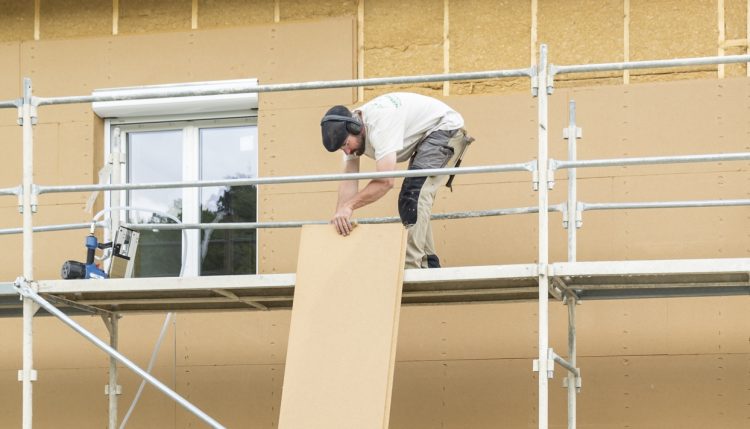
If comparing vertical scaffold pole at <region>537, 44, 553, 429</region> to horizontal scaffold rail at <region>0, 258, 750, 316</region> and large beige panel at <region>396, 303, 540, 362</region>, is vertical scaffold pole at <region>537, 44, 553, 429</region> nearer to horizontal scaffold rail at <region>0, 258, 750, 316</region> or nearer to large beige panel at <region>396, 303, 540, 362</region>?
horizontal scaffold rail at <region>0, 258, 750, 316</region>

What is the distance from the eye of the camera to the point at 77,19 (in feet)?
30.0

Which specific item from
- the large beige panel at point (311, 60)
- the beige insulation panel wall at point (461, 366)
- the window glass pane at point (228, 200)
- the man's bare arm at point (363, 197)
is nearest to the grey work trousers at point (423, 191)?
the man's bare arm at point (363, 197)

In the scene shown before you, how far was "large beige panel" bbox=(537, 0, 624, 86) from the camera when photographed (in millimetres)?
8297

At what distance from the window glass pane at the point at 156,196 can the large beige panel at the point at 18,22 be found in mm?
1062

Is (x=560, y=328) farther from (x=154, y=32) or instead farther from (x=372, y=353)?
(x=154, y=32)

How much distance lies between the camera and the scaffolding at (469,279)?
21.1 ft

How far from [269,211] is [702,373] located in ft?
9.91

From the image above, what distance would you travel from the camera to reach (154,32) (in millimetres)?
9023

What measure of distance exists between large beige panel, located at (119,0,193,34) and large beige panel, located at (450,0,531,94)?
1.93 meters

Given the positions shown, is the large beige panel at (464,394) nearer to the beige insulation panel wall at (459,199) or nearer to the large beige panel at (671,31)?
the beige insulation panel wall at (459,199)

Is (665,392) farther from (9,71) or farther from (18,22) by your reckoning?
(18,22)

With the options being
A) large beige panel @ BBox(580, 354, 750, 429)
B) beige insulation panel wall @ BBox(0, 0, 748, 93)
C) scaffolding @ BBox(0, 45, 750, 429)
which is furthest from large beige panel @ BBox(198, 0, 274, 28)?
large beige panel @ BBox(580, 354, 750, 429)

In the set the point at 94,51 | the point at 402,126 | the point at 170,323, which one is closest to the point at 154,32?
the point at 94,51

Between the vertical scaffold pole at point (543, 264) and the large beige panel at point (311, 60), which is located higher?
the large beige panel at point (311, 60)
